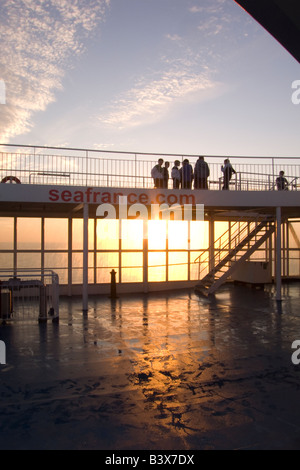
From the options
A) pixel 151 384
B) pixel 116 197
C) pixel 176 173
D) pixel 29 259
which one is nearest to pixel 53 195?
pixel 116 197

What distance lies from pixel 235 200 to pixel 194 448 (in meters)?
12.0

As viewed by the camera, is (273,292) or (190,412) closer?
(190,412)

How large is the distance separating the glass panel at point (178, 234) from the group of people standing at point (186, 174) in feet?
12.9

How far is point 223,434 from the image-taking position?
4.46 meters

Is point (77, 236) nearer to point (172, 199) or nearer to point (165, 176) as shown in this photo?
point (165, 176)

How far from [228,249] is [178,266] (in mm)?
2730

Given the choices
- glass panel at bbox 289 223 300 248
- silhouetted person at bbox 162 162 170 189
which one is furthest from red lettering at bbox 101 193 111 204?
glass panel at bbox 289 223 300 248

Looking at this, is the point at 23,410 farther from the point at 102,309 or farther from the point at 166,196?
the point at 166,196

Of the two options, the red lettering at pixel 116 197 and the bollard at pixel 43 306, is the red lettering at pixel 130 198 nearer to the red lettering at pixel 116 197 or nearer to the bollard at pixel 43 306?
the red lettering at pixel 116 197

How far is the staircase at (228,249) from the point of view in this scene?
17328 millimetres

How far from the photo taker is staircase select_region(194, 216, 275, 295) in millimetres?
17328

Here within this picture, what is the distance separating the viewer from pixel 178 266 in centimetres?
1936
